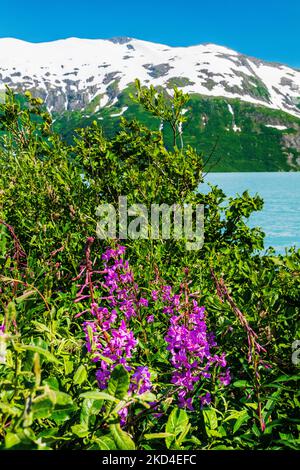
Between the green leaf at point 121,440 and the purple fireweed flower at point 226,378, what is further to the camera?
the purple fireweed flower at point 226,378

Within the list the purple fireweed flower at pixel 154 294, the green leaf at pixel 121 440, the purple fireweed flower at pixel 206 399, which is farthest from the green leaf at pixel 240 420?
the purple fireweed flower at pixel 154 294

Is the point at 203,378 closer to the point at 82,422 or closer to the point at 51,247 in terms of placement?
the point at 82,422

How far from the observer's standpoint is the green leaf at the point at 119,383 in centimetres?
136

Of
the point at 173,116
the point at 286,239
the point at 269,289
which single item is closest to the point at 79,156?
the point at 173,116

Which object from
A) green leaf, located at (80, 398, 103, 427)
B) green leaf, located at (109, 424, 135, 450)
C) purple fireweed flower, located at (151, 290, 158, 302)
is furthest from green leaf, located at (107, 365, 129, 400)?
purple fireweed flower, located at (151, 290, 158, 302)

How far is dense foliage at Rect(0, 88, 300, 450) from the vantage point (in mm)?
1601

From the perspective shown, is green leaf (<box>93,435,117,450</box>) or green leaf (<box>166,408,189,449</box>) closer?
green leaf (<box>93,435,117,450</box>)

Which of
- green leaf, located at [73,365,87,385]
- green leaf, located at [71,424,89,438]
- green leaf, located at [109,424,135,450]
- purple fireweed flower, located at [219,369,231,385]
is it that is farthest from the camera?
purple fireweed flower, located at [219,369,231,385]

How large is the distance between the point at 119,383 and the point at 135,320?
188 cm

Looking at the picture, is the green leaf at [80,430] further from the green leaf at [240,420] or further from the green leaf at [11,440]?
the green leaf at [240,420]

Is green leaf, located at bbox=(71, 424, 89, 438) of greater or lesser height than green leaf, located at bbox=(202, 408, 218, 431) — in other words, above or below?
above

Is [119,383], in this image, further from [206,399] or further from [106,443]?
[206,399]

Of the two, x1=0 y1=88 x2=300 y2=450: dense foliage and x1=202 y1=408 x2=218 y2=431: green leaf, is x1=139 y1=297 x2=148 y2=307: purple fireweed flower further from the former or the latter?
x1=202 y1=408 x2=218 y2=431: green leaf
